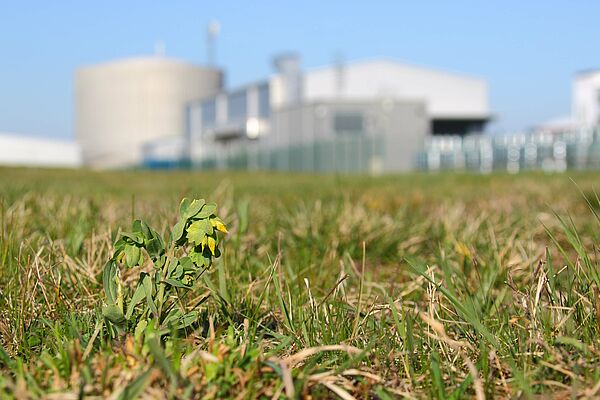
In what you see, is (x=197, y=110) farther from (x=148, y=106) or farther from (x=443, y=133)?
(x=443, y=133)

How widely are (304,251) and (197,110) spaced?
5965 centimetres

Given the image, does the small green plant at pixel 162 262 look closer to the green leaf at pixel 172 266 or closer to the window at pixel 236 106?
the green leaf at pixel 172 266

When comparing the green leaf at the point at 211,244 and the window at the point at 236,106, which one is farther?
the window at the point at 236,106

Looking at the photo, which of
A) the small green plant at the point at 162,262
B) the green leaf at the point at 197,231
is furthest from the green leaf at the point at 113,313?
the green leaf at the point at 197,231

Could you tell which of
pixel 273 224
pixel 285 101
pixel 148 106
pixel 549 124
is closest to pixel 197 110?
pixel 148 106

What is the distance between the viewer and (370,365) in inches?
63.4

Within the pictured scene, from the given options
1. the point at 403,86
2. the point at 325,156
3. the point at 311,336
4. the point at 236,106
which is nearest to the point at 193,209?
the point at 311,336

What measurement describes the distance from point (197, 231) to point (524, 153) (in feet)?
101

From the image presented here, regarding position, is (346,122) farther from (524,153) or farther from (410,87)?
(524,153)

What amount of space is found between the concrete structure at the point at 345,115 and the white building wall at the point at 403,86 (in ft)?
0.19

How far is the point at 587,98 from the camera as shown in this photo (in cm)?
5081

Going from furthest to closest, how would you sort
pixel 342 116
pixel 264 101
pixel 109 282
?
pixel 264 101
pixel 342 116
pixel 109 282

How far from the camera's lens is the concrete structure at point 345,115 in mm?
38312

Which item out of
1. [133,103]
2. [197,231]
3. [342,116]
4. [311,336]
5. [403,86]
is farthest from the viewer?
[133,103]
